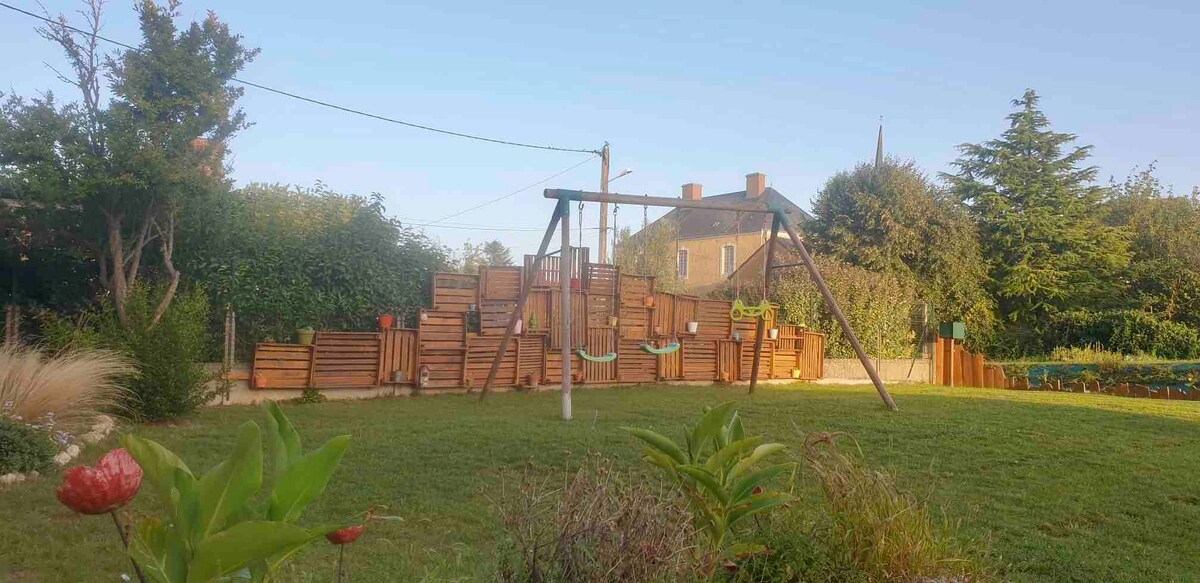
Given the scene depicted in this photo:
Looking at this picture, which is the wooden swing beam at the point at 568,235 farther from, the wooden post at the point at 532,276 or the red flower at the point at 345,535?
the red flower at the point at 345,535

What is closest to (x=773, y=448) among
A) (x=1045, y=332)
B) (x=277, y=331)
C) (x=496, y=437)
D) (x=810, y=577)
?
(x=810, y=577)

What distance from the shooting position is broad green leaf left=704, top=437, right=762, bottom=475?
335cm

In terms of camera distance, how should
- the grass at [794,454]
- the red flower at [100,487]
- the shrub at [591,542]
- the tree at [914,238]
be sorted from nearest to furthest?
the red flower at [100,487] → the shrub at [591,542] → the grass at [794,454] → the tree at [914,238]

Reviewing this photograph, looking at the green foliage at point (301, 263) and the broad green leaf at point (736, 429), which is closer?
the broad green leaf at point (736, 429)

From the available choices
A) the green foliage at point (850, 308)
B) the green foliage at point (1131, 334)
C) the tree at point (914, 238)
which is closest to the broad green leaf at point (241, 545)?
the green foliage at point (850, 308)

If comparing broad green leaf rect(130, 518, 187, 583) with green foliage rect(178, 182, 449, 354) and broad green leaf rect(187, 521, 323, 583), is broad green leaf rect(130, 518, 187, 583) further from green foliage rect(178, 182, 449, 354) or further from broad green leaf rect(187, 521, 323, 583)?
green foliage rect(178, 182, 449, 354)

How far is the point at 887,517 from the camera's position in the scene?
357 cm

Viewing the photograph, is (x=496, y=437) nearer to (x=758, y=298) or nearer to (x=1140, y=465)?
(x=1140, y=465)

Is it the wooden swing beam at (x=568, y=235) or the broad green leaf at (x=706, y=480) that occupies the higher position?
the wooden swing beam at (x=568, y=235)

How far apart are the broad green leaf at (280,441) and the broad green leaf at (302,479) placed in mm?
37

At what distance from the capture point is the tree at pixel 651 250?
32344 millimetres

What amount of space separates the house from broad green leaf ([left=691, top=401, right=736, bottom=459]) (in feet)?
104

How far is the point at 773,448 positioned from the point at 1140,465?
5239 mm

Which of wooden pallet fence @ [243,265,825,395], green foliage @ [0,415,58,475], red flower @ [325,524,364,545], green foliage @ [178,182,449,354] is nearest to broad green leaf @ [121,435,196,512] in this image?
red flower @ [325,524,364,545]
